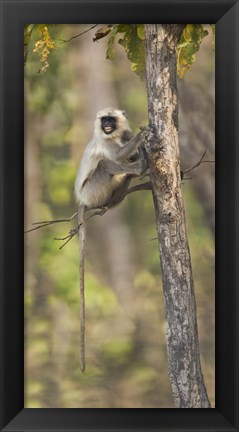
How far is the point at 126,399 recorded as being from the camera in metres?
4.43

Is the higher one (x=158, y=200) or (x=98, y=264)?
(x=158, y=200)

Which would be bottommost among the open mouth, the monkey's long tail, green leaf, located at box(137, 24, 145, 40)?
the monkey's long tail

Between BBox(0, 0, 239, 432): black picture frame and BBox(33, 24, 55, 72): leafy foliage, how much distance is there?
71mm

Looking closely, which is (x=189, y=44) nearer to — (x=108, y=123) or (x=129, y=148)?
(x=108, y=123)

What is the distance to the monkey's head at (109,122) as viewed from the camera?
4.58 metres

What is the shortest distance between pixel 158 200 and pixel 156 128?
15.9 inches

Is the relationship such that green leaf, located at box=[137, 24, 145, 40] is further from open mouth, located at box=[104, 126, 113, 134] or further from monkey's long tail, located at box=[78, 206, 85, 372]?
monkey's long tail, located at box=[78, 206, 85, 372]

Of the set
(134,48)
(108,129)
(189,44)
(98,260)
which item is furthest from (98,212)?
(189,44)

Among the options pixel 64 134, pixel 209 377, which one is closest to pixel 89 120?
pixel 64 134

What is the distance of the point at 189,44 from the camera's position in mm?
4449

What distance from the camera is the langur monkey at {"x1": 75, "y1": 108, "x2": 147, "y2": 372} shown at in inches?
181

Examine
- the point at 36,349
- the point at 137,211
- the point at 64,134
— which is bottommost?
the point at 36,349

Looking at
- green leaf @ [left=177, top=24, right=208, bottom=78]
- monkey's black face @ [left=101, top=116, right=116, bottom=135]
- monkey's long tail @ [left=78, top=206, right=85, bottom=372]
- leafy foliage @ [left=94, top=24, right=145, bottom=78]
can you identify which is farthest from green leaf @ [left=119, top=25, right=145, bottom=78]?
monkey's long tail @ [left=78, top=206, right=85, bottom=372]
